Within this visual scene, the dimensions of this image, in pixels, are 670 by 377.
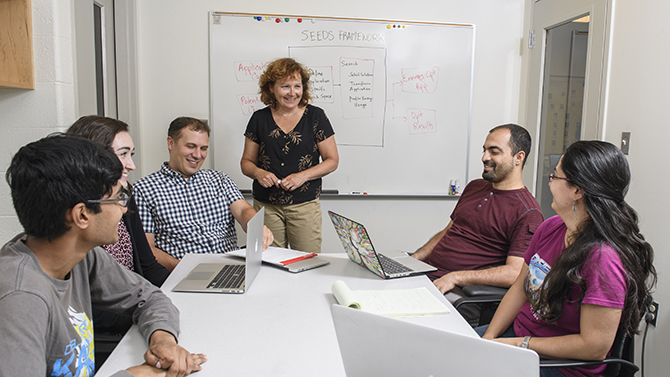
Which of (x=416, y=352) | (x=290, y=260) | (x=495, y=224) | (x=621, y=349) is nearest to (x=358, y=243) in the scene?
(x=290, y=260)

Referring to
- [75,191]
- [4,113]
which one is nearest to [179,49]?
[4,113]

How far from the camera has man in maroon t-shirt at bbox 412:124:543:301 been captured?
73.6 inches

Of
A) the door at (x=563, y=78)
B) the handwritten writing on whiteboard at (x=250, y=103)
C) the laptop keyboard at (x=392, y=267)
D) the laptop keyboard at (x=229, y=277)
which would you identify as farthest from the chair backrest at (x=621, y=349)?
the handwritten writing on whiteboard at (x=250, y=103)

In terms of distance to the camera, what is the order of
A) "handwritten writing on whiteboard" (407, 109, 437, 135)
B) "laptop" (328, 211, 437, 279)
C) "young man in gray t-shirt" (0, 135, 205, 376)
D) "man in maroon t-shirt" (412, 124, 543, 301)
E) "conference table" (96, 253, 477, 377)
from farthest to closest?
1. "handwritten writing on whiteboard" (407, 109, 437, 135)
2. "man in maroon t-shirt" (412, 124, 543, 301)
3. "laptop" (328, 211, 437, 279)
4. "conference table" (96, 253, 477, 377)
5. "young man in gray t-shirt" (0, 135, 205, 376)

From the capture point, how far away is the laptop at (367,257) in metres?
1.60

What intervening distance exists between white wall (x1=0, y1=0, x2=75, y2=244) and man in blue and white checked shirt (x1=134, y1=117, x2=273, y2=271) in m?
0.49

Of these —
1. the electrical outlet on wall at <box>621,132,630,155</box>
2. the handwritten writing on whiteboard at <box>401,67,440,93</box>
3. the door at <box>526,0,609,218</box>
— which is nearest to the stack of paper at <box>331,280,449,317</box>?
the electrical outlet on wall at <box>621,132,630,155</box>

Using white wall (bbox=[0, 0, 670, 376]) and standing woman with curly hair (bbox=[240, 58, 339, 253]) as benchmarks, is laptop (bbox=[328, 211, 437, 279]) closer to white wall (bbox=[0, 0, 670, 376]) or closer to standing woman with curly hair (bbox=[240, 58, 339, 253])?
standing woman with curly hair (bbox=[240, 58, 339, 253])

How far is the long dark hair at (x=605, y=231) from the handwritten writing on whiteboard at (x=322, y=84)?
7.04 feet

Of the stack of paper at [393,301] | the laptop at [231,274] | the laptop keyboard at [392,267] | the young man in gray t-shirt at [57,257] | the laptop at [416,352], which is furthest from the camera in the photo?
the laptop keyboard at [392,267]

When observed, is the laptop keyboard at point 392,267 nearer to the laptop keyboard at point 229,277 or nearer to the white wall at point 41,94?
the laptop keyboard at point 229,277

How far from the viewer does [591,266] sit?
118cm

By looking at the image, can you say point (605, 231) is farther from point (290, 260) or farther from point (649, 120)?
point (649, 120)

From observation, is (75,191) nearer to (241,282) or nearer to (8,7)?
(241,282)
